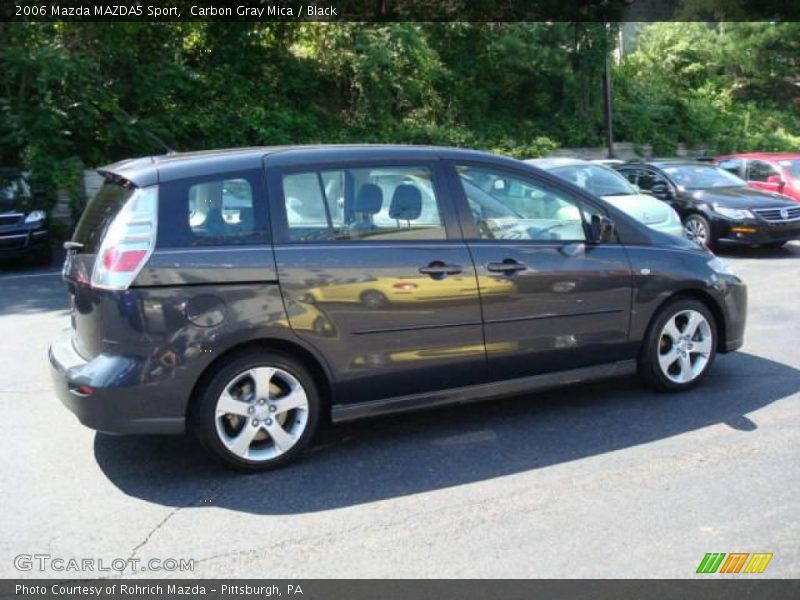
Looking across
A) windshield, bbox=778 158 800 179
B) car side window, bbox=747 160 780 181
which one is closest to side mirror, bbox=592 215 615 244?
windshield, bbox=778 158 800 179

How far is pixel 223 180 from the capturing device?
4164 mm

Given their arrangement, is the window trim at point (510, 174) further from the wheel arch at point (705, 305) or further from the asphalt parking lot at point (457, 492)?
the asphalt parking lot at point (457, 492)

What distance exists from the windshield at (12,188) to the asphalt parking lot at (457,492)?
26.7 ft

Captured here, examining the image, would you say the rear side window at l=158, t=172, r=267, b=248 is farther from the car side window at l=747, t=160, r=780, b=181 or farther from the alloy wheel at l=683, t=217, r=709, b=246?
the car side window at l=747, t=160, r=780, b=181

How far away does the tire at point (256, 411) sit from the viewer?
4.05m

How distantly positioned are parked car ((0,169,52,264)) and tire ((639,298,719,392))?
985 centimetres

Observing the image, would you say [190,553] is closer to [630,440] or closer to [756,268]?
[630,440]

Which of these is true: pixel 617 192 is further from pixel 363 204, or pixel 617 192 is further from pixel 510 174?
pixel 363 204

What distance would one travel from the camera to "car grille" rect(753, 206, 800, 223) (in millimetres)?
11789

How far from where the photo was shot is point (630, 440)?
4578mm

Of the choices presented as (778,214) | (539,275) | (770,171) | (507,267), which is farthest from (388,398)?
(770,171)

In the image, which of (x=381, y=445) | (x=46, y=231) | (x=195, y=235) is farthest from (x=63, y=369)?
(x=46, y=231)

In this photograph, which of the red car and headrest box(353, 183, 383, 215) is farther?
the red car

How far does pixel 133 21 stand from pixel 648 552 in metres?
17.4
